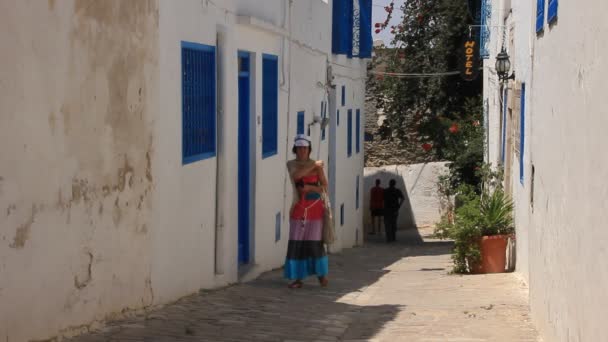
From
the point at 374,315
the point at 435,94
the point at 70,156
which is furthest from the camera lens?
the point at 435,94

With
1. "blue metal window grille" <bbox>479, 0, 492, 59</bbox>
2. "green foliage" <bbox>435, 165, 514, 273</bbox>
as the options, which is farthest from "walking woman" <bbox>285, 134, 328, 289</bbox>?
"blue metal window grille" <bbox>479, 0, 492, 59</bbox>

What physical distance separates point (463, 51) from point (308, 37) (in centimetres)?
956

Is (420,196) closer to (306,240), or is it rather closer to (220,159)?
(306,240)

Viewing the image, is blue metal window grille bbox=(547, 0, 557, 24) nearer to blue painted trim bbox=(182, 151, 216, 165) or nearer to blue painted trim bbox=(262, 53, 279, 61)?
blue painted trim bbox=(182, 151, 216, 165)

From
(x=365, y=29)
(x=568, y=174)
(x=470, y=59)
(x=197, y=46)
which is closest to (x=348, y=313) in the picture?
(x=197, y=46)

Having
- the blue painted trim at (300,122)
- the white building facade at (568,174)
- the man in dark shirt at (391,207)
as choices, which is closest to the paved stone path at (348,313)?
the white building facade at (568,174)

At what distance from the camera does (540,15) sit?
8758mm

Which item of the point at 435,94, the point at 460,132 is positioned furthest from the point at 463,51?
the point at 435,94

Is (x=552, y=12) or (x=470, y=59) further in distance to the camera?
(x=470, y=59)

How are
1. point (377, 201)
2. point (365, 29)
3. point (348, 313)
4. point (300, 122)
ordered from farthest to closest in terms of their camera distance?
point (377, 201) < point (365, 29) < point (300, 122) < point (348, 313)

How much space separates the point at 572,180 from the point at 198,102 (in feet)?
16.9

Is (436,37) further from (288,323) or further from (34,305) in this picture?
(34,305)

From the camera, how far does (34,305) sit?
6.20 metres

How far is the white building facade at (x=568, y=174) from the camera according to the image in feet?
15.7
